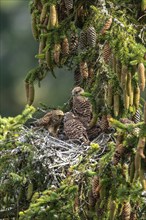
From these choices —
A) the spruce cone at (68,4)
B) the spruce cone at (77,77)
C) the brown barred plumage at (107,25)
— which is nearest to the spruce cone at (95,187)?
the brown barred plumage at (107,25)

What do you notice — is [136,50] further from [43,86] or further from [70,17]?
[43,86]

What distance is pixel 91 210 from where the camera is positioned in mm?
7164

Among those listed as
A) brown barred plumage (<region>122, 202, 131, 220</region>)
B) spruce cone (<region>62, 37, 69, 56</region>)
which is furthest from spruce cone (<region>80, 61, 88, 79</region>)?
brown barred plumage (<region>122, 202, 131, 220</region>)

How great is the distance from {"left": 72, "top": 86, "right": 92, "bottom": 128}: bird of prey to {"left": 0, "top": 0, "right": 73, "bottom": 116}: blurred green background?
19.2 meters

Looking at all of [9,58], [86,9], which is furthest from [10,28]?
[86,9]

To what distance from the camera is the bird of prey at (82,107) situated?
841 centimetres

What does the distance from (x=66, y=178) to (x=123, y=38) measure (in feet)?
3.38

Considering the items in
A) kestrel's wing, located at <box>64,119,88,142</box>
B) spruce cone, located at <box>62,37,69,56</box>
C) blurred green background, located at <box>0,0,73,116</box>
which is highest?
blurred green background, located at <box>0,0,73,116</box>

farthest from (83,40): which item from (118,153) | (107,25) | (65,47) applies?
(118,153)

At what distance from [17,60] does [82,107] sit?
2374cm

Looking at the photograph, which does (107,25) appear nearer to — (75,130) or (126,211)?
(75,130)

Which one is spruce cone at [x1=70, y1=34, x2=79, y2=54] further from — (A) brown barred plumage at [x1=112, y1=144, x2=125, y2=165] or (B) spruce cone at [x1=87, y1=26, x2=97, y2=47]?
(A) brown barred plumage at [x1=112, y1=144, x2=125, y2=165]

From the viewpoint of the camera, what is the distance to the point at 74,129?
Answer: 8.33 m

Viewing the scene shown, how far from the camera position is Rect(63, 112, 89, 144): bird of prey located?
826cm
